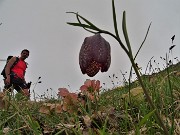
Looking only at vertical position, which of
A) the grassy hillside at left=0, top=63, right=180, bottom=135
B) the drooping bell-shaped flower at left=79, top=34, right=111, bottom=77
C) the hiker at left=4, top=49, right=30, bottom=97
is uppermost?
the hiker at left=4, top=49, right=30, bottom=97

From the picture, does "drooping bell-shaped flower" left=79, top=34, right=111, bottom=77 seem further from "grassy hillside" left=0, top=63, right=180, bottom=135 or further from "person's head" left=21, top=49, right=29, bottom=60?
"person's head" left=21, top=49, right=29, bottom=60

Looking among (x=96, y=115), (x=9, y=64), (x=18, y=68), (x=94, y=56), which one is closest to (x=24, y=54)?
(x=18, y=68)

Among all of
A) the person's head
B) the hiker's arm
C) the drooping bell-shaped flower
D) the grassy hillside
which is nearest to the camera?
the drooping bell-shaped flower

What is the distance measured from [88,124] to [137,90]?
54 cm

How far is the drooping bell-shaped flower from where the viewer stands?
128 centimetres

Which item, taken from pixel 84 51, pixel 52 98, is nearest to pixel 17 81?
pixel 52 98

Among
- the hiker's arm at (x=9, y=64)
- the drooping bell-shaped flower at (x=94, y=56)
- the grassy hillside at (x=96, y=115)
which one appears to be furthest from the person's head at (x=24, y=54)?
the drooping bell-shaped flower at (x=94, y=56)

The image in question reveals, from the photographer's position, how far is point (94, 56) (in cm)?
129

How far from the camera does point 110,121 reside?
6.00 feet

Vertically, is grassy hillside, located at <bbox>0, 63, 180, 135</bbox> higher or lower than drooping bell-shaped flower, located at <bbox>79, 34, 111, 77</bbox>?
lower

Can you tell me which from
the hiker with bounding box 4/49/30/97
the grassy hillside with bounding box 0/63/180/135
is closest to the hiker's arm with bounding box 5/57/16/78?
the hiker with bounding box 4/49/30/97

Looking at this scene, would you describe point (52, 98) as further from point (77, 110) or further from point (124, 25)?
point (124, 25)

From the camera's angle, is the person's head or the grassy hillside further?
the person's head

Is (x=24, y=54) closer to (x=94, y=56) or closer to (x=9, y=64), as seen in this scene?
(x=9, y=64)
